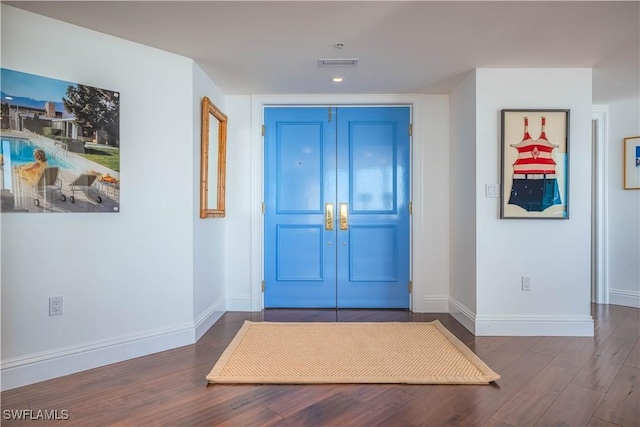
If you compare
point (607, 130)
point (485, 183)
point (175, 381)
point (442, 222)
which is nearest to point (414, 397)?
point (175, 381)

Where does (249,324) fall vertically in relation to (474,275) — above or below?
below

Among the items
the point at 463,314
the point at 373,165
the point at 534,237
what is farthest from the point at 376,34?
the point at 463,314

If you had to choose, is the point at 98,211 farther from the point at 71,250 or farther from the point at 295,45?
the point at 295,45

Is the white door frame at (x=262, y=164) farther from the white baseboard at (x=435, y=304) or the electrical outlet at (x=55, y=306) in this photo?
the electrical outlet at (x=55, y=306)

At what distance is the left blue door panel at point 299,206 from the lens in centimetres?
365

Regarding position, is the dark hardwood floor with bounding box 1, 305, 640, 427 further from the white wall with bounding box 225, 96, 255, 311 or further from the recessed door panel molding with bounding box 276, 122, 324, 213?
the recessed door panel molding with bounding box 276, 122, 324, 213

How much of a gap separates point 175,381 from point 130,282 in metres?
0.78

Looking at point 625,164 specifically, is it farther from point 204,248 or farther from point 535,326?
point 204,248

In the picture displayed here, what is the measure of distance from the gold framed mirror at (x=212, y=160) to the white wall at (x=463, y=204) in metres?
2.21

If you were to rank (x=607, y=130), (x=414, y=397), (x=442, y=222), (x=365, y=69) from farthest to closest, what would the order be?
(x=607, y=130), (x=442, y=222), (x=365, y=69), (x=414, y=397)

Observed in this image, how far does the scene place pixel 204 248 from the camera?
3008 millimetres

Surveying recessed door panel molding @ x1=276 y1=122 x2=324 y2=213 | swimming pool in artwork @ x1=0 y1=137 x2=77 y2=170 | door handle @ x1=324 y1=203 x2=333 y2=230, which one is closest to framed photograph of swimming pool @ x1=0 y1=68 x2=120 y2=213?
swimming pool in artwork @ x1=0 y1=137 x2=77 y2=170

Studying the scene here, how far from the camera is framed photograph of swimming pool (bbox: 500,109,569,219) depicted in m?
2.86

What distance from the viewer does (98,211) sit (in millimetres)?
2301
